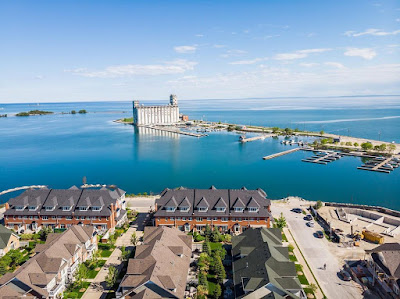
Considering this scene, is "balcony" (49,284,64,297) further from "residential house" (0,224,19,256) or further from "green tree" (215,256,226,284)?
"green tree" (215,256,226,284)

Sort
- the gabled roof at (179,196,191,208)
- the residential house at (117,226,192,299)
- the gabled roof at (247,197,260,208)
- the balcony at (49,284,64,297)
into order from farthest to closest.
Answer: the gabled roof at (179,196,191,208)
the gabled roof at (247,197,260,208)
the balcony at (49,284,64,297)
the residential house at (117,226,192,299)

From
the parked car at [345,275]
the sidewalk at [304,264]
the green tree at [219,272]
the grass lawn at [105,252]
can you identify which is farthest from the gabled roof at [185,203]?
the parked car at [345,275]

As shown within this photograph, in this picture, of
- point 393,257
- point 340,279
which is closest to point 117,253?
point 340,279

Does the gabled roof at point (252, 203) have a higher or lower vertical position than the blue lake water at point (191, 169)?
higher

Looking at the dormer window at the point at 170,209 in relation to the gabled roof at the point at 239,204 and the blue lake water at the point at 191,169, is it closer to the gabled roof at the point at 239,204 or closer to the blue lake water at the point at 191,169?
the gabled roof at the point at 239,204

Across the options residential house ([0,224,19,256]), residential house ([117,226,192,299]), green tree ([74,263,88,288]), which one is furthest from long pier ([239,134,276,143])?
green tree ([74,263,88,288])

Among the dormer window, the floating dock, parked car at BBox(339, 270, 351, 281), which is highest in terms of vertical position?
the dormer window

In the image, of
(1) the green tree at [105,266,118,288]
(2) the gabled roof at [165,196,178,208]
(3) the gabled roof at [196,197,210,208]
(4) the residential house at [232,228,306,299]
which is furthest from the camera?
(2) the gabled roof at [165,196,178,208]
